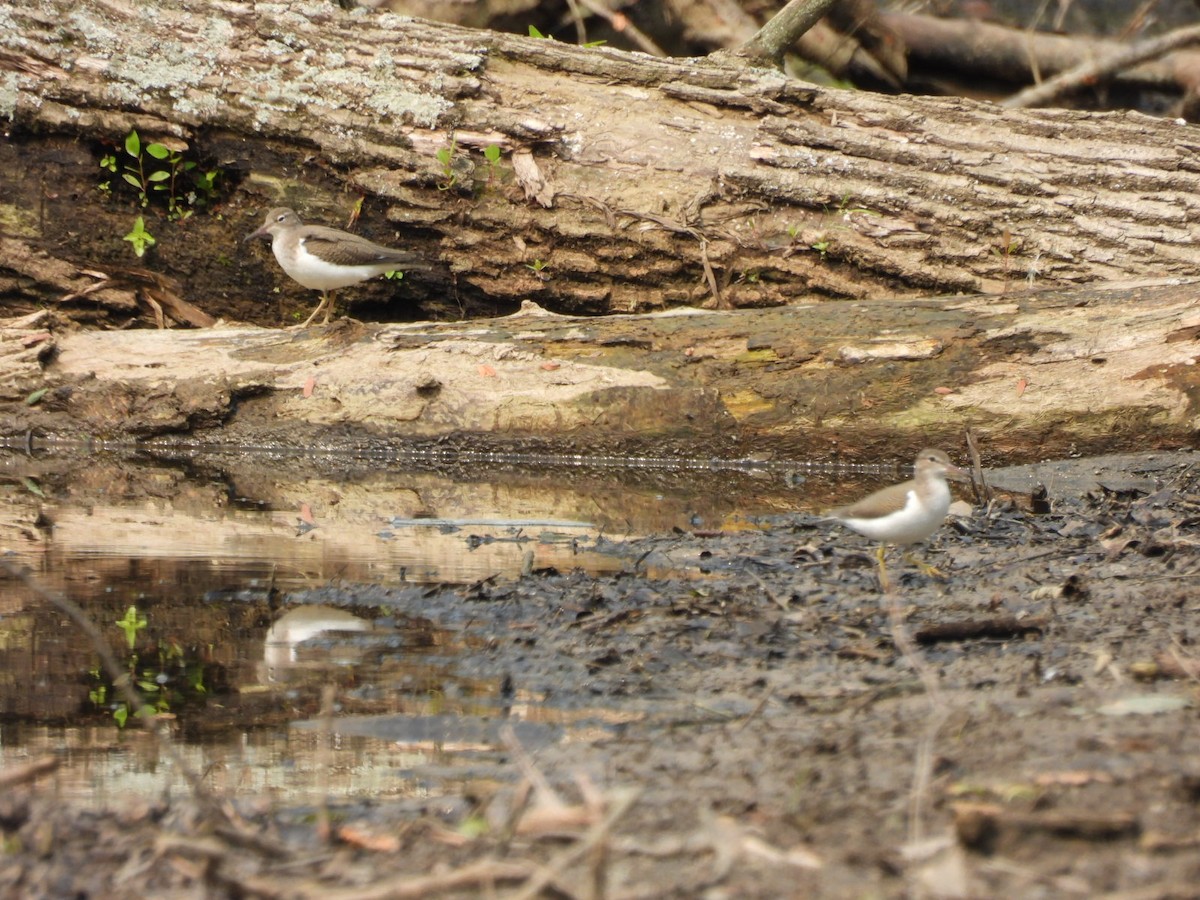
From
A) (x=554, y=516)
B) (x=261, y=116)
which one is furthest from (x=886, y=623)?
(x=261, y=116)

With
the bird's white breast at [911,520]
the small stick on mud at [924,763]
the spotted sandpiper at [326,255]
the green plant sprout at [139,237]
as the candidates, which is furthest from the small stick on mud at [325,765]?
the green plant sprout at [139,237]

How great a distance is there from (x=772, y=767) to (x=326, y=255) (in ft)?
23.1

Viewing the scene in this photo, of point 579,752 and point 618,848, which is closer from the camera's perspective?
point 618,848

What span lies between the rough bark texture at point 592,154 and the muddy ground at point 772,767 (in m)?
4.52

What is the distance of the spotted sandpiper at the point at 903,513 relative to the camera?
17.5ft

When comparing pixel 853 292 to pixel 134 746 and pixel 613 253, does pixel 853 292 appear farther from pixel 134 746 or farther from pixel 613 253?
pixel 134 746

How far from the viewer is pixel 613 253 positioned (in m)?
9.72

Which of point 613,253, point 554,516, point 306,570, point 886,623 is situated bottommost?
point 886,623

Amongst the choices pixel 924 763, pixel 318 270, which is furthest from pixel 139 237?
pixel 924 763

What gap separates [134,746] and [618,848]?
1.72 meters

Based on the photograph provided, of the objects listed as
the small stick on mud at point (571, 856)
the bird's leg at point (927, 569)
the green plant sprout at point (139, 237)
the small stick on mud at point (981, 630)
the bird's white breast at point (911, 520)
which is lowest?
the small stick on mud at point (571, 856)

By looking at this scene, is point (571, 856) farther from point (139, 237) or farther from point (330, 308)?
point (139, 237)

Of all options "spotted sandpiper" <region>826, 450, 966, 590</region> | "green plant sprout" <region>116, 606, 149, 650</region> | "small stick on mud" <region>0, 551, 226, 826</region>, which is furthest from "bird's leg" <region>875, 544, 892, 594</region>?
"green plant sprout" <region>116, 606, 149, 650</region>

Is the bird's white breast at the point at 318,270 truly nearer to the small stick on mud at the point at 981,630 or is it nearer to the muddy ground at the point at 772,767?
the muddy ground at the point at 772,767
